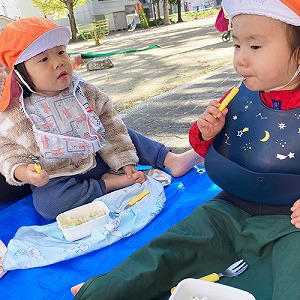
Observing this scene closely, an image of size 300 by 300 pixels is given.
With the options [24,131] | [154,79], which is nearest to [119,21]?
[154,79]

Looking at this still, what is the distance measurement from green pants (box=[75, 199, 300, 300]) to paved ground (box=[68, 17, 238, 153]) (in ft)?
4.82

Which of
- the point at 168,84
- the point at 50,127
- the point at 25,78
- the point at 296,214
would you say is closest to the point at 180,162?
the point at 50,127

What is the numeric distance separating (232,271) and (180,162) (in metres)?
1.03

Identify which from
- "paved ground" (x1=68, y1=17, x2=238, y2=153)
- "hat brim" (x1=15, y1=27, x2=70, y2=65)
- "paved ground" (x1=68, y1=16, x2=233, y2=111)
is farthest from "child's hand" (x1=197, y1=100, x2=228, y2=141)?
"paved ground" (x1=68, y1=16, x2=233, y2=111)

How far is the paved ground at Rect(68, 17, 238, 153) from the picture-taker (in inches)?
141

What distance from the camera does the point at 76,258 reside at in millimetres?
1756

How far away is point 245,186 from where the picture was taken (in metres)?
→ 1.45

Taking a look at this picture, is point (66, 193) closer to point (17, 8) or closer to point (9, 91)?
point (9, 91)

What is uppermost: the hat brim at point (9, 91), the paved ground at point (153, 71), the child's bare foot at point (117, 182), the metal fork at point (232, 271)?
the hat brim at point (9, 91)

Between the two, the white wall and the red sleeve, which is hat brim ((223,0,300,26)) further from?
the white wall

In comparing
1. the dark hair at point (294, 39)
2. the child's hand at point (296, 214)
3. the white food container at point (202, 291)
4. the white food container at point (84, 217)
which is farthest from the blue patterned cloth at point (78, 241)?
the dark hair at point (294, 39)

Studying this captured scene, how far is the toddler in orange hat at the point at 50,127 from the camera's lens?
1.95 metres

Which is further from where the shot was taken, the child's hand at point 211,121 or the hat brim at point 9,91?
the hat brim at point 9,91

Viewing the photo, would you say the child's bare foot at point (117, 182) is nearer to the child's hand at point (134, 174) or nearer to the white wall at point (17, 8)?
the child's hand at point (134, 174)
